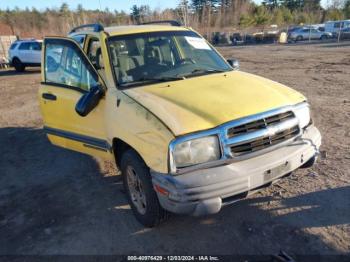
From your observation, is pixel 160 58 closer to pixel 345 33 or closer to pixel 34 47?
pixel 34 47

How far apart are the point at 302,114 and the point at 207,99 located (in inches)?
40.4

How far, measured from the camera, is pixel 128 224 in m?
3.60

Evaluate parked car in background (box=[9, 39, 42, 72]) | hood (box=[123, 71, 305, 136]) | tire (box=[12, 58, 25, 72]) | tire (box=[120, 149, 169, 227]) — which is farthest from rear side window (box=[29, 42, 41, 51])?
tire (box=[120, 149, 169, 227])

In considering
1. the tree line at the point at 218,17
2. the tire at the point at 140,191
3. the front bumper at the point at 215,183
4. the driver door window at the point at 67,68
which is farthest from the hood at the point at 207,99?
the tree line at the point at 218,17

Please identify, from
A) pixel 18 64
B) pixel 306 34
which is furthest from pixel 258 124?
pixel 306 34

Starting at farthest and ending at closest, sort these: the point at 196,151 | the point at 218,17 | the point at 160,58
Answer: the point at 218,17, the point at 160,58, the point at 196,151

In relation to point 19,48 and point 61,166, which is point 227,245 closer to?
point 61,166

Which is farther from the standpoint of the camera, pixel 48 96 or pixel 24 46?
pixel 24 46

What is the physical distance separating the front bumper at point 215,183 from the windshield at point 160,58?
1.40 meters

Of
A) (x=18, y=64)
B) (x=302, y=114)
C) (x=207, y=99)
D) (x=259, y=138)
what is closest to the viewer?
(x=259, y=138)

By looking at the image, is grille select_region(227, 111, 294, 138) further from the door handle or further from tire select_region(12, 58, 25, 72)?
tire select_region(12, 58, 25, 72)

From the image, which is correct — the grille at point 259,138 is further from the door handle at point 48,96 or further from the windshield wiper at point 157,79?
the door handle at point 48,96

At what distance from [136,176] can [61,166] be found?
2.30 metres

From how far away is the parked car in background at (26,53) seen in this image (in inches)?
759
